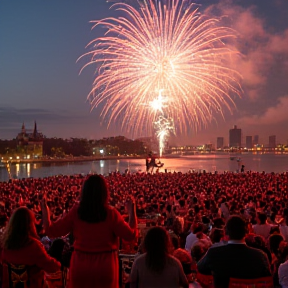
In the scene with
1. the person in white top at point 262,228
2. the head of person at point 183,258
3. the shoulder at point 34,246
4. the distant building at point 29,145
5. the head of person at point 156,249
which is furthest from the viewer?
the distant building at point 29,145

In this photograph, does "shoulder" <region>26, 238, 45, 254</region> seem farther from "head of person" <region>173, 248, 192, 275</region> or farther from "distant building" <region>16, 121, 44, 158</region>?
Answer: "distant building" <region>16, 121, 44, 158</region>

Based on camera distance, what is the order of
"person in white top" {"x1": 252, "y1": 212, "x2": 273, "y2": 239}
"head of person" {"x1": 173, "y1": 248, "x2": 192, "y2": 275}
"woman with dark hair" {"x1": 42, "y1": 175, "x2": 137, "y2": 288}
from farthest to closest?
1. "person in white top" {"x1": 252, "y1": 212, "x2": 273, "y2": 239}
2. "head of person" {"x1": 173, "y1": 248, "x2": 192, "y2": 275}
3. "woman with dark hair" {"x1": 42, "y1": 175, "x2": 137, "y2": 288}

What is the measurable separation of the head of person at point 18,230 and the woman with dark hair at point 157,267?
3.24 ft

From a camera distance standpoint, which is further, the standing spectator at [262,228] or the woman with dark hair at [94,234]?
the standing spectator at [262,228]

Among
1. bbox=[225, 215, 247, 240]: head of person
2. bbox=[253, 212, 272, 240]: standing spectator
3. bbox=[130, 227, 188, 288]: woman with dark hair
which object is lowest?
bbox=[253, 212, 272, 240]: standing spectator

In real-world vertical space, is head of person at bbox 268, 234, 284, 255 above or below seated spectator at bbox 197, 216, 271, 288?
below

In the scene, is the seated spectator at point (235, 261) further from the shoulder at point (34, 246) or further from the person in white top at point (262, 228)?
the person in white top at point (262, 228)

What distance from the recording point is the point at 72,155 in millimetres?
184625

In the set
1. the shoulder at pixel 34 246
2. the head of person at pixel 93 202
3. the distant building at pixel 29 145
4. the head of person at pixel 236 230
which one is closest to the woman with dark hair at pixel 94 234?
the head of person at pixel 93 202

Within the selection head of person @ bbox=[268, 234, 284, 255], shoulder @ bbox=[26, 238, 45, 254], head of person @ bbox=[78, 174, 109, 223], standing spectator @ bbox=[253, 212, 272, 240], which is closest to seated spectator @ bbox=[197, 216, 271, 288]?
head of person @ bbox=[78, 174, 109, 223]

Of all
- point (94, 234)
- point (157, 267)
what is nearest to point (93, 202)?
point (94, 234)

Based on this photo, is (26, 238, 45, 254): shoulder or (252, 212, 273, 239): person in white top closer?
(26, 238, 45, 254): shoulder

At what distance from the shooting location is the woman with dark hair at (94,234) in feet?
12.1

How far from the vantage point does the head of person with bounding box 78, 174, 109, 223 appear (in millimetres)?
3805
